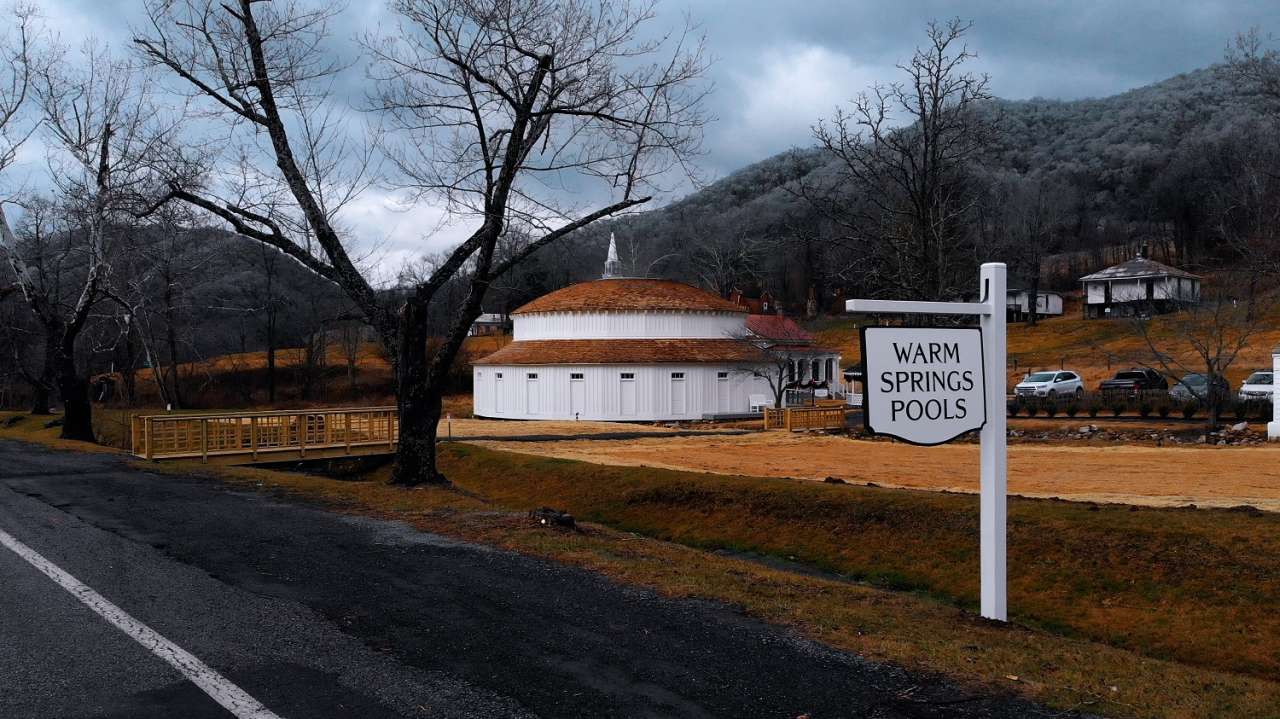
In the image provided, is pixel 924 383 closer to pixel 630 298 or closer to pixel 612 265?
pixel 630 298

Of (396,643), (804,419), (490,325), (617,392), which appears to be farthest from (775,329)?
(490,325)

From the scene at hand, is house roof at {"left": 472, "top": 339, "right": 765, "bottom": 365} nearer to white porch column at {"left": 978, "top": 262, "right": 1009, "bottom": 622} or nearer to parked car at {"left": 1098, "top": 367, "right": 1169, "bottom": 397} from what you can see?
parked car at {"left": 1098, "top": 367, "right": 1169, "bottom": 397}

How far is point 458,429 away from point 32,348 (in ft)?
130

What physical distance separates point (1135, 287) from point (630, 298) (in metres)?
52.4

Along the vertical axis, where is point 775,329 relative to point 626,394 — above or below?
above

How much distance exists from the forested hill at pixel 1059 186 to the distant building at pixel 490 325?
12.7 feet

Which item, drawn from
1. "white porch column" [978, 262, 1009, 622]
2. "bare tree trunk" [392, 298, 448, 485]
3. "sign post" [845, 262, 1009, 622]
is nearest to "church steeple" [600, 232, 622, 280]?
"bare tree trunk" [392, 298, 448, 485]

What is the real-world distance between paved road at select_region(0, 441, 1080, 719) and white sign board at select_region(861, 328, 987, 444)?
5.80ft

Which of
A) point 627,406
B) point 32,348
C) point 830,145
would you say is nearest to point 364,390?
point 32,348

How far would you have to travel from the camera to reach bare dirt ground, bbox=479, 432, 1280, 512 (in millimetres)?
18891

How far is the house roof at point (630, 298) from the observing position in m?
49.9

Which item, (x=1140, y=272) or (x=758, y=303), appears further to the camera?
(x=758, y=303)

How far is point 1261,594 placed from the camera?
10.3 m

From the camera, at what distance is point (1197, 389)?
41.7 meters
